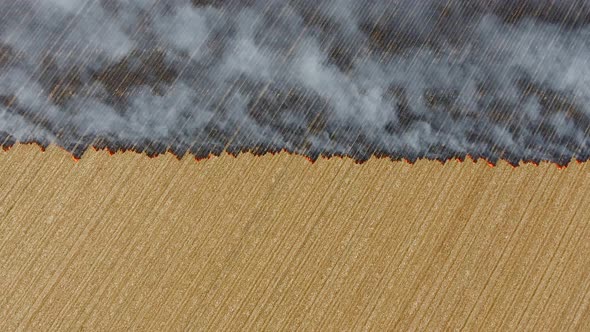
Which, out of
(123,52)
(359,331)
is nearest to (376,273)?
(359,331)

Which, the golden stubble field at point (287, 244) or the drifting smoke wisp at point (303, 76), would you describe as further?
A: the drifting smoke wisp at point (303, 76)

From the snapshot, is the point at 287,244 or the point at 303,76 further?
the point at 303,76

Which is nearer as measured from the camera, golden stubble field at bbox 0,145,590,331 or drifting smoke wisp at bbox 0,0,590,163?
golden stubble field at bbox 0,145,590,331

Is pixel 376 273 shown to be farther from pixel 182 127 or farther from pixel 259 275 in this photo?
pixel 182 127

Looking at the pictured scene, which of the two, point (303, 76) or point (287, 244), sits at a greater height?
point (303, 76)
